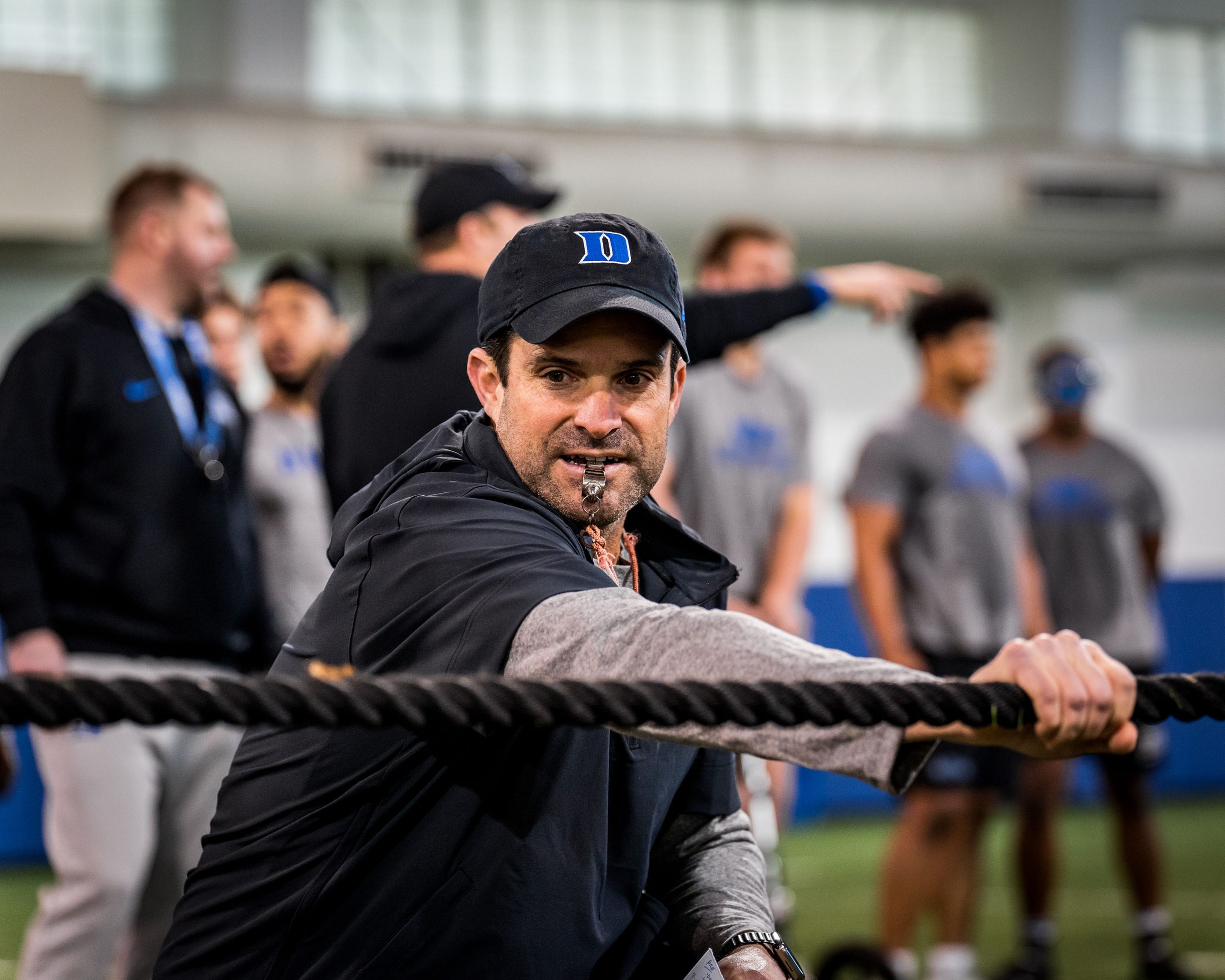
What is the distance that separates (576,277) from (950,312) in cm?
312

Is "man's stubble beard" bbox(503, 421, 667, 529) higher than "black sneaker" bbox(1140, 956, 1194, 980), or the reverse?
"man's stubble beard" bbox(503, 421, 667, 529)

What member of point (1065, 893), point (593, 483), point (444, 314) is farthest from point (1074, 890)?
point (593, 483)

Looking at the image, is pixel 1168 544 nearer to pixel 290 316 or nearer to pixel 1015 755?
pixel 1015 755

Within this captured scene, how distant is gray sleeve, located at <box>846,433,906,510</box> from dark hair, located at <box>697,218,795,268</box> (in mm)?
637

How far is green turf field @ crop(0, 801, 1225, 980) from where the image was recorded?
179 inches

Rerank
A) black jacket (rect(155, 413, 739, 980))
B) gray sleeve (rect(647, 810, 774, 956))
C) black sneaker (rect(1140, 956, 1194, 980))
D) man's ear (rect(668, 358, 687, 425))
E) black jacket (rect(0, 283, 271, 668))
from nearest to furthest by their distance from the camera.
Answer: black jacket (rect(155, 413, 739, 980)), man's ear (rect(668, 358, 687, 425)), gray sleeve (rect(647, 810, 774, 956)), black jacket (rect(0, 283, 271, 668)), black sneaker (rect(1140, 956, 1194, 980))

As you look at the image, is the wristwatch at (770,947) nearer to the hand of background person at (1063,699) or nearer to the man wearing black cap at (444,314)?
the hand of background person at (1063,699)

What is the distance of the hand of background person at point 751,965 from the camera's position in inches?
62.3

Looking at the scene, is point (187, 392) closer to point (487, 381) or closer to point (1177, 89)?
point (487, 381)

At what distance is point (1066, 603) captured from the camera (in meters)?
5.10

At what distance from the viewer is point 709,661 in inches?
47.4

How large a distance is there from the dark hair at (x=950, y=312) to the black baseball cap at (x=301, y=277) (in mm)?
Answer: 1836

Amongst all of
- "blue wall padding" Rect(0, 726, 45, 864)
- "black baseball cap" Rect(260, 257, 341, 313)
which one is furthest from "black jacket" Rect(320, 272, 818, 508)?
"blue wall padding" Rect(0, 726, 45, 864)

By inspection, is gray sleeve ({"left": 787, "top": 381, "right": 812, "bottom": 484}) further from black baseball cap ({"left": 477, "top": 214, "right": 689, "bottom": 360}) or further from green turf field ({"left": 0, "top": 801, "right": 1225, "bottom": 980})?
black baseball cap ({"left": 477, "top": 214, "right": 689, "bottom": 360})
